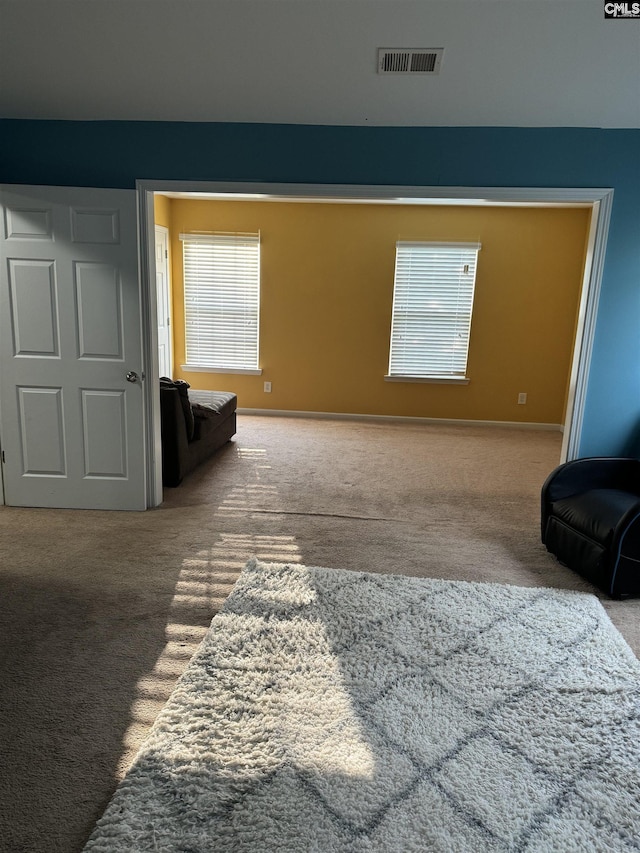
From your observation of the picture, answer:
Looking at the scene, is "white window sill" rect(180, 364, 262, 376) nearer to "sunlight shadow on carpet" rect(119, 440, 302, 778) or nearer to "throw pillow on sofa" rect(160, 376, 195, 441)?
"throw pillow on sofa" rect(160, 376, 195, 441)

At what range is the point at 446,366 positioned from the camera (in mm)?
7156

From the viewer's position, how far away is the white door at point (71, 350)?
3.80m

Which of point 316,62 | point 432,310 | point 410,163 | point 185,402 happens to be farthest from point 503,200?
point 432,310

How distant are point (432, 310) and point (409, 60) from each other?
13.1ft

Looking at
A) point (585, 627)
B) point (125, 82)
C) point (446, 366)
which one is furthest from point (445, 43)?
point (446, 366)

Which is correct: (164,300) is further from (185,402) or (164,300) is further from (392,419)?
(392,419)

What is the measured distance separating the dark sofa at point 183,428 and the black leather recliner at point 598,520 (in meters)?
2.66

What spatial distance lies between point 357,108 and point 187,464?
112 inches

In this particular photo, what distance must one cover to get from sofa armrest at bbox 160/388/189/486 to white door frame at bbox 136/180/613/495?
0.72 meters

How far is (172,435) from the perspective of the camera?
466 cm

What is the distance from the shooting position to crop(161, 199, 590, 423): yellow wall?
22.4ft

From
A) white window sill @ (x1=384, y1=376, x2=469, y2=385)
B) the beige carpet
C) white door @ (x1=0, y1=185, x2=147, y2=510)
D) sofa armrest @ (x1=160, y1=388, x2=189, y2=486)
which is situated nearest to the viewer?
the beige carpet

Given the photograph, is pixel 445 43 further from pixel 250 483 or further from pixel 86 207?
pixel 250 483

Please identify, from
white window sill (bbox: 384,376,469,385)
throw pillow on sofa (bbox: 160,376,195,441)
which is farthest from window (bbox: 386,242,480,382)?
throw pillow on sofa (bbox: 160,376,195,441)
